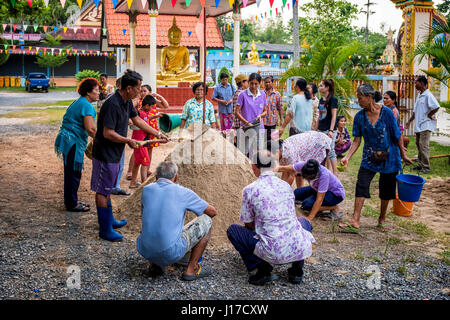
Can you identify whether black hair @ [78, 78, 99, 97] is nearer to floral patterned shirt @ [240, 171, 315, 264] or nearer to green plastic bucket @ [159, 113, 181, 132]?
green plastic bucket @ [159, 113, 181, 132]

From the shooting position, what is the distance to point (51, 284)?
11.6ft

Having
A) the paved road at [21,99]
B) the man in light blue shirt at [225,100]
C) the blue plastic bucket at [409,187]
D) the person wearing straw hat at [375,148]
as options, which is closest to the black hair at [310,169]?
the person wearing straw hat at [375,148]

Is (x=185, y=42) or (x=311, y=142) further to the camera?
(x=185, y=42)

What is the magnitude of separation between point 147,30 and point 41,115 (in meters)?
5.60

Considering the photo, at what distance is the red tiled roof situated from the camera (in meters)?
18.4

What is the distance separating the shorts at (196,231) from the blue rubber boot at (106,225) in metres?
1.15

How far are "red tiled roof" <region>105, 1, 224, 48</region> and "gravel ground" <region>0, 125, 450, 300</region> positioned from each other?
1419 centimetres

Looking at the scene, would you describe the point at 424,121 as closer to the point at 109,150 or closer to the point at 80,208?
the point at 109,150

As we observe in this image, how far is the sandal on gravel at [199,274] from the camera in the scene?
3.64 metres

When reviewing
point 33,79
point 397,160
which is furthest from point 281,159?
point 33,79

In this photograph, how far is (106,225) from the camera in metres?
4.49

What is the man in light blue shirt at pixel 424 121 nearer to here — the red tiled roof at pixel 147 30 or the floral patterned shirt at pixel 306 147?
the floral patterned shirt at pixel 306 147

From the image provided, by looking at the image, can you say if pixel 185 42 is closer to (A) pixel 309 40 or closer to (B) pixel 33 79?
(A) pixel 309 40
